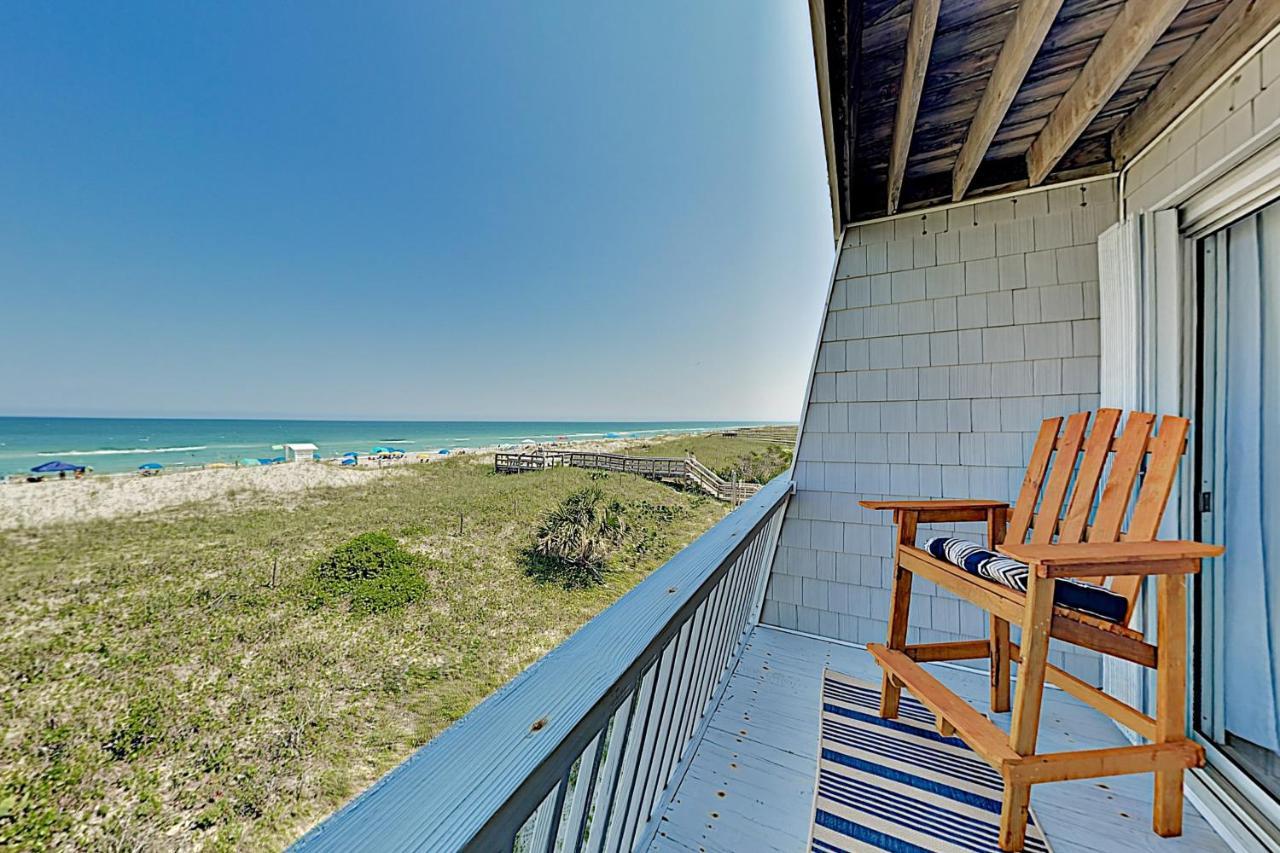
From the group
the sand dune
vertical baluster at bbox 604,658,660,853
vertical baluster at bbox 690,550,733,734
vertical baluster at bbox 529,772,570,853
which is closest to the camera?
vertical baluster at bbox 529,772,570,853

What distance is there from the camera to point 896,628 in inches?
67.0

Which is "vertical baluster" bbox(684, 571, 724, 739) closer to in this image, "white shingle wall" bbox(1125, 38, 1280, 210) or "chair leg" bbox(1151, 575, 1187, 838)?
"chair leg" bbox(1151, 575, 1187, 838)

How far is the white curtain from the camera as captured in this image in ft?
3.94

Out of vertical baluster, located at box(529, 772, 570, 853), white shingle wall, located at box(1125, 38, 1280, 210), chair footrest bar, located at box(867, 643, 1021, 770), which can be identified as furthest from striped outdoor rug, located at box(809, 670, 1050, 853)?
white shingle wall, located at box(1125, 38, 1280, 210)

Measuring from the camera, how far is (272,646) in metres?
5.44

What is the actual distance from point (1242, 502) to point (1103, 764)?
86cm

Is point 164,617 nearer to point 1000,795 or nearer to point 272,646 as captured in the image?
point 272,646

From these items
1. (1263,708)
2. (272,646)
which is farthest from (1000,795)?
(272,646)

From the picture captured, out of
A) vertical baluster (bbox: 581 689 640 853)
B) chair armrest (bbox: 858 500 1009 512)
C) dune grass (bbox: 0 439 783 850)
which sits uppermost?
chair armrest (bbox: 858 500 1009 512)

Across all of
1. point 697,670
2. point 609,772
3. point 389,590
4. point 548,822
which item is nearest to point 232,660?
point 389,590

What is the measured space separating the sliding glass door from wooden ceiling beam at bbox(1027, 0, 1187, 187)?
52 cm

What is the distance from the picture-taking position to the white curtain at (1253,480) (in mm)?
1200

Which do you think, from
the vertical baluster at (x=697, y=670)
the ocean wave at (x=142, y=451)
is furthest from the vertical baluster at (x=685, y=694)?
the ocean wave at (x=142, y=451)

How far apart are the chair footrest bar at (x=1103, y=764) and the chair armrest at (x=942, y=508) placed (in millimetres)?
719
